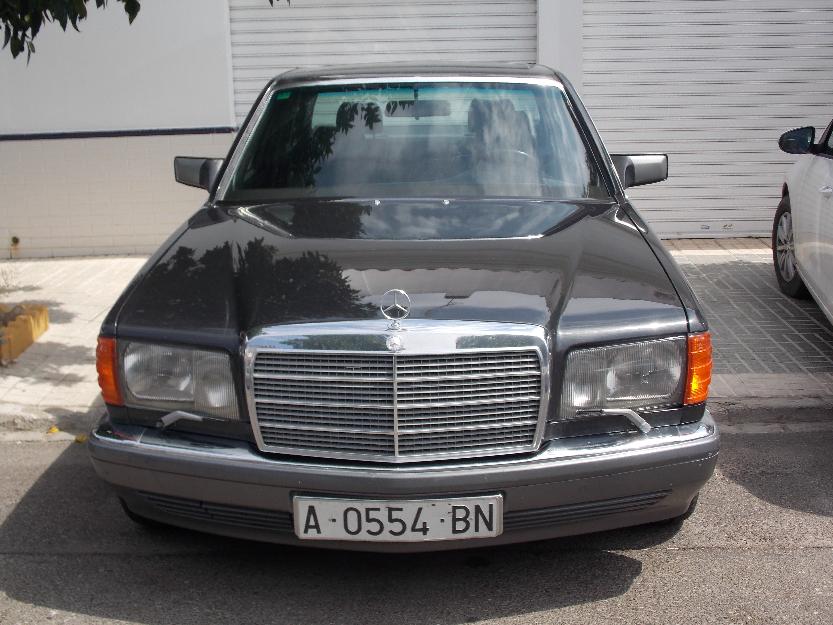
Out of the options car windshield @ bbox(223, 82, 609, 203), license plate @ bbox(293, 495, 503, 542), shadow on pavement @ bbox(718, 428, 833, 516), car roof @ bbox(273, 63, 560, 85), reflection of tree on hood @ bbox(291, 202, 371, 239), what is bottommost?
shadow on pavement @ bbox(718, 428, 833, 516)

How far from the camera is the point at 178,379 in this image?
12.3 ft

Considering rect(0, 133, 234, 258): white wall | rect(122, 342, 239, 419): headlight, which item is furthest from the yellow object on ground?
rect(122, 342, 239, 419): headlight

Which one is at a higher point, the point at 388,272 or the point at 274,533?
the point at 388,272

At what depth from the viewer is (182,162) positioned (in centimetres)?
559

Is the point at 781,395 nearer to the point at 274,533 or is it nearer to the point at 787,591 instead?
the point at 787,591

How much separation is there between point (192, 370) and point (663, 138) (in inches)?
297

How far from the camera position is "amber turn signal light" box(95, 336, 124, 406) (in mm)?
3826

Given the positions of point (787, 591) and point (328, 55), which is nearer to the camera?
point (787, 591)

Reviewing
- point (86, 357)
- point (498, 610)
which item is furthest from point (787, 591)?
point (86, 357)

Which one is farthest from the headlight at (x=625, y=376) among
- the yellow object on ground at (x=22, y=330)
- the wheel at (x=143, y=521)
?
the yellow object on ground at (x=22, y=330)

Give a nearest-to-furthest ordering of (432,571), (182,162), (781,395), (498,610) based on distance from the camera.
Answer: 1. (498,610)
2. (432,571)
3. (182,162)
4. (781,395)

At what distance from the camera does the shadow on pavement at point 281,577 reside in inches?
151

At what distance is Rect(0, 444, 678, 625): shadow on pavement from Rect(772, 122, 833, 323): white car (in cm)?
283

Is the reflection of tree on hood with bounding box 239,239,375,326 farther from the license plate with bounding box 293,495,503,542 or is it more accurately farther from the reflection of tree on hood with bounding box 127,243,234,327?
the license plate with bounding box 293,495,503,542
